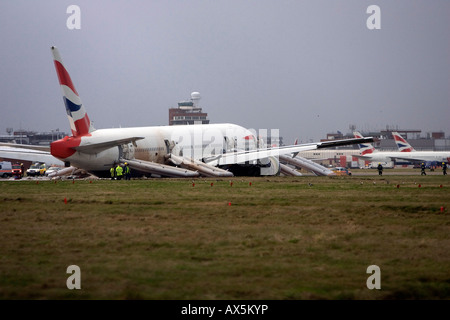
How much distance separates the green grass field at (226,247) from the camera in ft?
36.5

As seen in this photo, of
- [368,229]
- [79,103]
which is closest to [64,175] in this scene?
[79,103]

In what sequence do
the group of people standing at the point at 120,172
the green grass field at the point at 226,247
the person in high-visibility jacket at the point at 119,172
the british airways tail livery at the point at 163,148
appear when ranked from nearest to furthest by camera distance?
the green grass field at the point at 226,247
the british airways tail livery at the point at 163,148
the person in high-visibility jacket at the point at 119,172
the group of people standing at the point at 120,172

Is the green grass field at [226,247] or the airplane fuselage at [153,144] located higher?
the airplane fuselage at [153,144]

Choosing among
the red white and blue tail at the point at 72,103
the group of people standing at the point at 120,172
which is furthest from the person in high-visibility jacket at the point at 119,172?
the red white and blue tail at the point at 72,103

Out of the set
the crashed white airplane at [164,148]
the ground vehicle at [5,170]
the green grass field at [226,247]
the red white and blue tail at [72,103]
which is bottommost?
the green grass field at [226,247]

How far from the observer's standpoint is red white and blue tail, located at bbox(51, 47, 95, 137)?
41125 millimetres

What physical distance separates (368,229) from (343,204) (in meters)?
6.69

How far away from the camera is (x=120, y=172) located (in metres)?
45.6

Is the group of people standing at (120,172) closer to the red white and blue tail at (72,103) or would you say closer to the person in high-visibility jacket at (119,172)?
the person in high-visibility jacket at (119,172)

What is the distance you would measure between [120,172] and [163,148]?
8.73 m

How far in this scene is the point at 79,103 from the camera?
42594 millimetres

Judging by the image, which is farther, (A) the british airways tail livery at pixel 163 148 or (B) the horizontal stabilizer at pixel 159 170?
(B) the horizontal stabilizer at pixel 159 170

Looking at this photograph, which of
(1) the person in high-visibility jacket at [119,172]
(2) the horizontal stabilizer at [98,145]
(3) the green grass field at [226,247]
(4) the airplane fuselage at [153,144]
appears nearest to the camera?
(3) the green grass field at [226,247]
